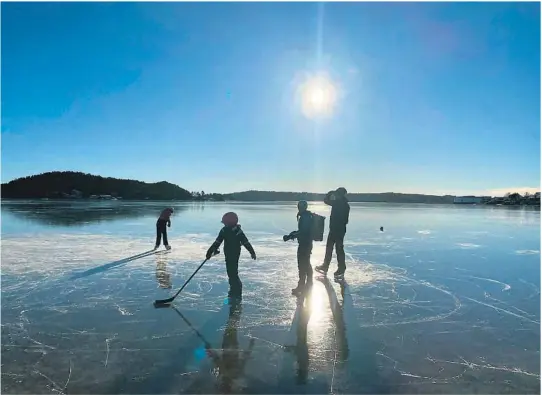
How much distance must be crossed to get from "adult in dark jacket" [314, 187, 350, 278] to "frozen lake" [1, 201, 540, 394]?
0.58 meters

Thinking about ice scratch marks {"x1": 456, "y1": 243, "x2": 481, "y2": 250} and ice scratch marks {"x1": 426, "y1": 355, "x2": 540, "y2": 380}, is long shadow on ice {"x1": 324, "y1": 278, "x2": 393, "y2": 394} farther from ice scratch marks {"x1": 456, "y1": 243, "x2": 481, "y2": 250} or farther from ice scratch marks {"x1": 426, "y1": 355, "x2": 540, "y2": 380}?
ice scratch marks {"x1": 456, "y1": 243, "x2": 481, "y2": 250}

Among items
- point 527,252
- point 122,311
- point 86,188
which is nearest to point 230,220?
point 122,311

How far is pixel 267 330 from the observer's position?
5.10 metres

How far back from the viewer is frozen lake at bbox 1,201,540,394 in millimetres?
3863

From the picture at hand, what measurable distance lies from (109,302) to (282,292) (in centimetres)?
288

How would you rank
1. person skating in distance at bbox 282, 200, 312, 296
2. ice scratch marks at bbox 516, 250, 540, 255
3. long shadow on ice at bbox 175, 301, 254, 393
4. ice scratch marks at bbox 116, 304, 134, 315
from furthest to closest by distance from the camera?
ice scratch marks at bbox 516, 250, 540, 255 < person skating in distance at bbox 282, 200, 312, 296 < ice scratch marks at bbox 116, 304, 134, 315 < long shadow on ice at bbox 175, 301, 254, 393

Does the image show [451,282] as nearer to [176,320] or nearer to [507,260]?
[507,260]

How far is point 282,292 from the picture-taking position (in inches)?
276

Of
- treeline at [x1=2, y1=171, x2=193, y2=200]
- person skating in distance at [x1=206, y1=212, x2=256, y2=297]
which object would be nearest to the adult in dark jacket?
person skating in distance at [x1=206, y1=212, x2=256, y2=297]

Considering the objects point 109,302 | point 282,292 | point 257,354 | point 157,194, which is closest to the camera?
point 257,354

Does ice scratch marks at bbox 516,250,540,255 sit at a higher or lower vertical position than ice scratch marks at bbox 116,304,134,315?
higher

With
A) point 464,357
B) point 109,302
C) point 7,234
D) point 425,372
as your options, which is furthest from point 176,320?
point 7,234

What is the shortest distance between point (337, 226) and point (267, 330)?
4.23 meters

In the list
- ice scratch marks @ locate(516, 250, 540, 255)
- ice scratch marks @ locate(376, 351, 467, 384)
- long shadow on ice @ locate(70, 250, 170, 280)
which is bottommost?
ice scratch marks @ locate(376, 351, 467, 384)
